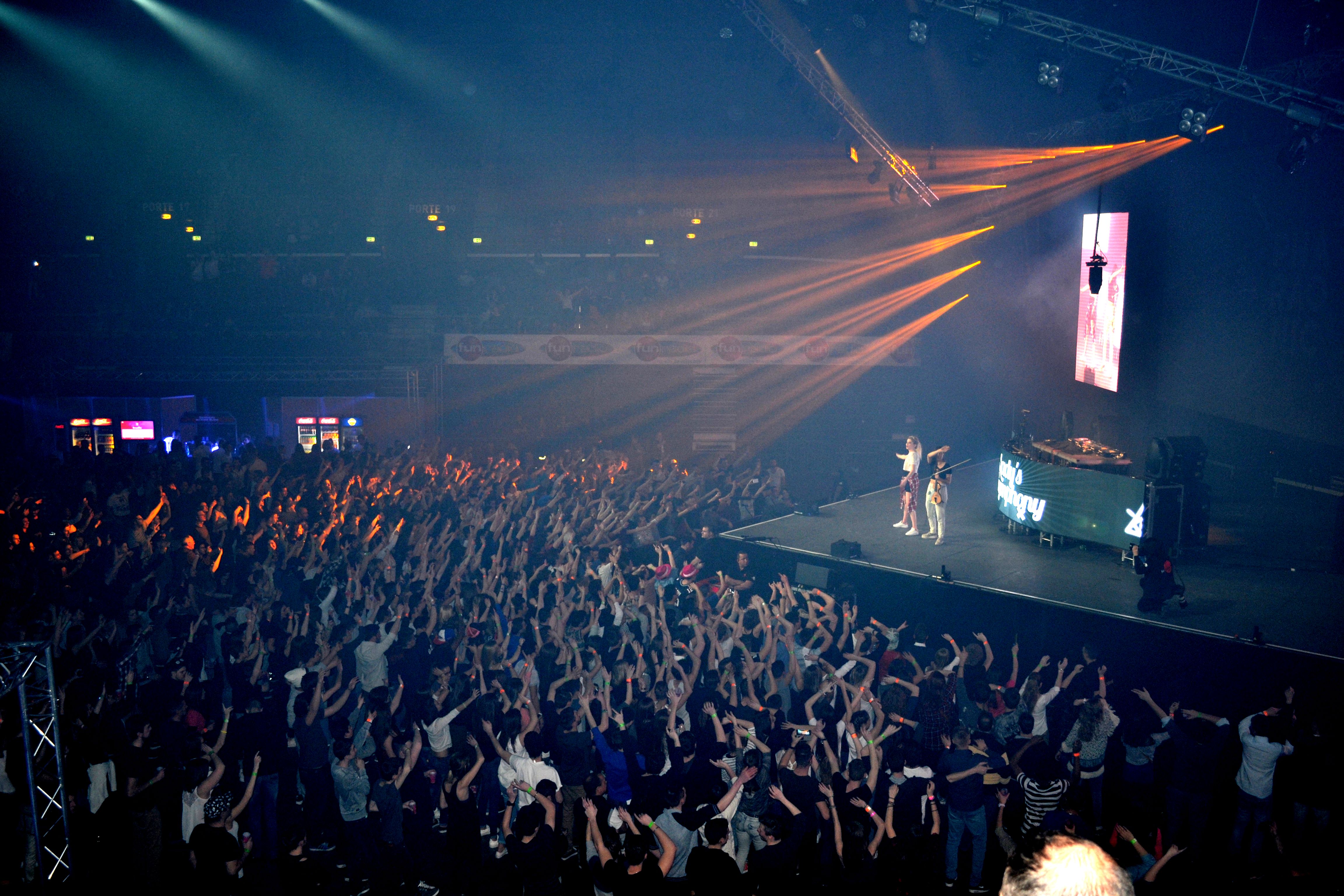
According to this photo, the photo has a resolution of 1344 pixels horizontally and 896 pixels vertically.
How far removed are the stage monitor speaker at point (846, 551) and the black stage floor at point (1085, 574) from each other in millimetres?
100

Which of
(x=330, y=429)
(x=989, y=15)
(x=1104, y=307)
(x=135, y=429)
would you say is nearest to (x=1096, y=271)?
(x=1104, y=307)

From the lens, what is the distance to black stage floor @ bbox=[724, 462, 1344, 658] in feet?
26.5

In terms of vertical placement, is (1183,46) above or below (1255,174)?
above

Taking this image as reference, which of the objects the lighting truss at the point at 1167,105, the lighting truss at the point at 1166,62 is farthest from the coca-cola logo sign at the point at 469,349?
the lighting truss at the point at 1166,62

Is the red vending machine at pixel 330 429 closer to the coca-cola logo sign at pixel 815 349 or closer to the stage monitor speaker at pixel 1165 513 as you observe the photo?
the coca-cola logo sign at pixel 815 349

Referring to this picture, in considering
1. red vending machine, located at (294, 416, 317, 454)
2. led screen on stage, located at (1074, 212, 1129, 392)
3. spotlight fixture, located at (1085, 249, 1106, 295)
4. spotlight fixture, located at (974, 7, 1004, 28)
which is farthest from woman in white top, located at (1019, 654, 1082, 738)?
red vending machine, located at (294, 416, 317, 454)

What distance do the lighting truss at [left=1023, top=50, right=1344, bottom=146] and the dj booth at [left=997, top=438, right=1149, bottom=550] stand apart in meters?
4.24

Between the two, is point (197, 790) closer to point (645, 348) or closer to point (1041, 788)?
point (1041, 788)

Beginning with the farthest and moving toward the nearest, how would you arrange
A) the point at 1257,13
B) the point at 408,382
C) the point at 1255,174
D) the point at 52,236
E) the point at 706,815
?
the point at 52,236 < the point at 408,382 < the point at 1255,174 < the point at 1257,13 < the point at 706,815

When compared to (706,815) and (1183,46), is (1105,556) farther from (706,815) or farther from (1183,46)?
(706,815)

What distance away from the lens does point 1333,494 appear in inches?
436

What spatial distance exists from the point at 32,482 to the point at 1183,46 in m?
16.8

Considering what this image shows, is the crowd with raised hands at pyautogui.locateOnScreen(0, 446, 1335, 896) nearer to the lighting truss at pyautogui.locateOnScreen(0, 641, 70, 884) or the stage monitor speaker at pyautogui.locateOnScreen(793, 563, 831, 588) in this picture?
the lighting truss at pyautogui.locateOnScreen(0, 641, 70, 884)

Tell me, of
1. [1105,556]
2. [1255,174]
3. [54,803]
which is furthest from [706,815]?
[1255,174]
